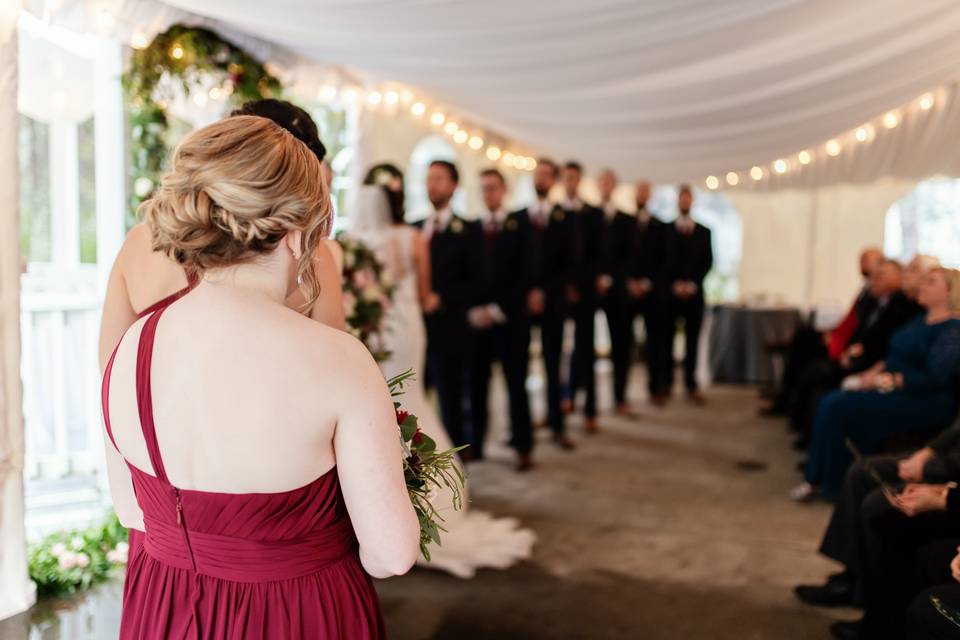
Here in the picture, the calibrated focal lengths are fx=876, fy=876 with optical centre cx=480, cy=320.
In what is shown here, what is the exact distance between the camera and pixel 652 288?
7.66 m

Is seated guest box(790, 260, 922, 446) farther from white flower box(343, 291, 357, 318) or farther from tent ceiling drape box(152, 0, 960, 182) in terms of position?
white flower box(343, 291, 357, 318)

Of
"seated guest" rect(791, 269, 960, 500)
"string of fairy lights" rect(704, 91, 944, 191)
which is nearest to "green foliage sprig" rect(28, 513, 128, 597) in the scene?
"seated guest" rect(791, 269, 960, 500)

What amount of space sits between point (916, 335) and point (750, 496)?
1315mm

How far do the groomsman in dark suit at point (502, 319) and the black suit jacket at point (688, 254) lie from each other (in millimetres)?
2147

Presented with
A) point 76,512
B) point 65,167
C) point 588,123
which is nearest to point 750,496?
point 588,123

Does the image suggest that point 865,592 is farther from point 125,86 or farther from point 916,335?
point 125,86

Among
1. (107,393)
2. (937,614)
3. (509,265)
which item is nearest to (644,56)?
(509,265)

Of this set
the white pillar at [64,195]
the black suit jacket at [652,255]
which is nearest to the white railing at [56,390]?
the white pillar at [64,195]

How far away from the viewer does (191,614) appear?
144 cm

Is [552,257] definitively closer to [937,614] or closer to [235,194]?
[937,614]

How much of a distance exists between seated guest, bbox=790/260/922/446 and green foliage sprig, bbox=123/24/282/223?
3801 millimetres

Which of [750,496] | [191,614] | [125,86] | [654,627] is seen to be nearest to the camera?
[191,614]

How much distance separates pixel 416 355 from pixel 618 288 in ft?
10.4

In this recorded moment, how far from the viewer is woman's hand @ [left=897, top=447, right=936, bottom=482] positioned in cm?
324
